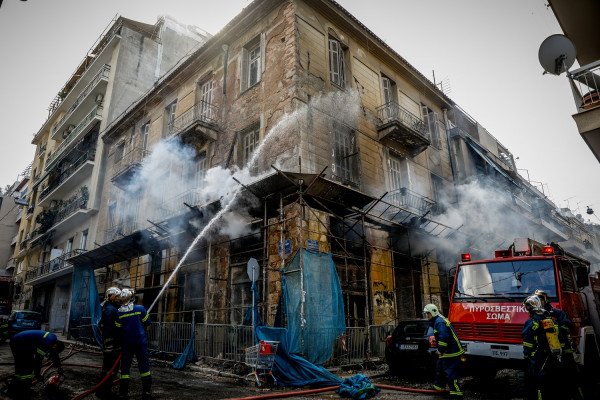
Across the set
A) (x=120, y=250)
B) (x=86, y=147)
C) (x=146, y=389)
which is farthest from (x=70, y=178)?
(x=146, y=389)

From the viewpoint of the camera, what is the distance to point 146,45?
83.5 ft

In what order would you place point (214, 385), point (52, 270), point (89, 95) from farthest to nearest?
point (89, 95) < point (52, 270) < point (214, 385)

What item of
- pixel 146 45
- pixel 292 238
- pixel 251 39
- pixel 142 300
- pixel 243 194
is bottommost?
pixel 142 300

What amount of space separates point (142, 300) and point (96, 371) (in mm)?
8168

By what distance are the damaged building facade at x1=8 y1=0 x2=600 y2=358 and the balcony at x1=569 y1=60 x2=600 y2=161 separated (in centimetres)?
534

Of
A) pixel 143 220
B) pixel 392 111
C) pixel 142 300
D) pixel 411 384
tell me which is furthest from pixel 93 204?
pixel 411 384

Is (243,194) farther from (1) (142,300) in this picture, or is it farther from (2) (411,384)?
(1) (142,300)

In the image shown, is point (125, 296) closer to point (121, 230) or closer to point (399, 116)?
point (399, 116)

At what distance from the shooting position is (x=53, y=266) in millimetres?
23906

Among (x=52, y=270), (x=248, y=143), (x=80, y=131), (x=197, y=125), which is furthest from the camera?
(x=80, y=131)

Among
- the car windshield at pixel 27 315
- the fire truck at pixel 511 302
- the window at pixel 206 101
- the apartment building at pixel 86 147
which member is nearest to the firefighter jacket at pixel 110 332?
the fire truck at pixel 511 302

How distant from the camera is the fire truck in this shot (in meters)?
6.37

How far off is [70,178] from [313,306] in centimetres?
2271

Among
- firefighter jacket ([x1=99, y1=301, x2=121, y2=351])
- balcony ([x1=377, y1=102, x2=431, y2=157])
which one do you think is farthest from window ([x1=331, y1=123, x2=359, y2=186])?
firefighter jacket ([x1=99, y1=301, x2=121, y2=351])
